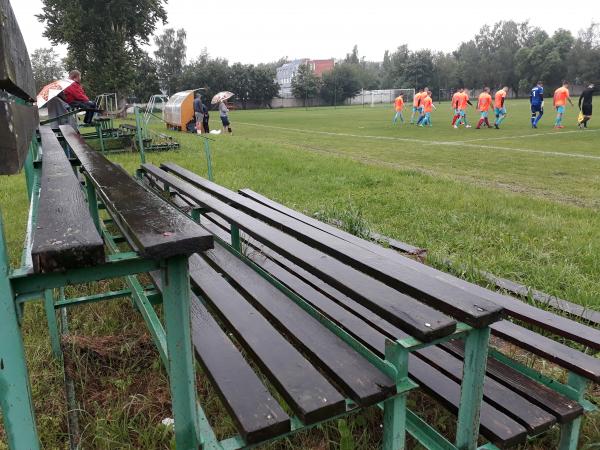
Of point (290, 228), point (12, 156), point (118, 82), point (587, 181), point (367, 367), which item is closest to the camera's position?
point (12, 156)

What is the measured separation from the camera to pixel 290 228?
248 centimetres

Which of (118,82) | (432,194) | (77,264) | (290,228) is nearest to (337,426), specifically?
(290,228)

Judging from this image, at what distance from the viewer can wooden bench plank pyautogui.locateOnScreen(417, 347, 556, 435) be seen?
1642 millimetres

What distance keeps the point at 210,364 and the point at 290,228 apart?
92cm

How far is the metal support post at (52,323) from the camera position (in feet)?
8.31

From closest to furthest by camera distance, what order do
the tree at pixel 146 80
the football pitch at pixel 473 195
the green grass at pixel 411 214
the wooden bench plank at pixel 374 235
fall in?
the green grass at pixel 411 214 → the wooden bench plank at pixel 374 235 → the football pitch at pixel 473 195 → the tree at pixel 146 80

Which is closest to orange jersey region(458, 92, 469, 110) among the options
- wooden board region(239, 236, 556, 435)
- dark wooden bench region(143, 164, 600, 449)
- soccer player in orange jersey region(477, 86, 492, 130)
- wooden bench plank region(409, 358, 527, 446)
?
soccer player in orange jersey region(477, 86, 492, 130)

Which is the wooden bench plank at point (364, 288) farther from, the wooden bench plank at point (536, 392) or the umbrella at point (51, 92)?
the umbrella at point (51, 92)

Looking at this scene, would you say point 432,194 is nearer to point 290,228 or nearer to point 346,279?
point 290,228

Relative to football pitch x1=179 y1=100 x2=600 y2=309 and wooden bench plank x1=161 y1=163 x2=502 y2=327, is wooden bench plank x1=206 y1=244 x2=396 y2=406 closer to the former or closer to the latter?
wooden bench plank x1=161 y1=163 x2=502 y2=327

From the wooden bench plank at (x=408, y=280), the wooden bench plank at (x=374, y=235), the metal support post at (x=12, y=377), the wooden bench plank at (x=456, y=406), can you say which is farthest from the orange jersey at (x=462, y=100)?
the metal support post at (x=12, y=377)

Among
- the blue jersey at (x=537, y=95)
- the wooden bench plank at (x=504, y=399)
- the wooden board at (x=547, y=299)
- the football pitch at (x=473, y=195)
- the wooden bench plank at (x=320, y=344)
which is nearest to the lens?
the wooden bench plank at (x=320, y=344)

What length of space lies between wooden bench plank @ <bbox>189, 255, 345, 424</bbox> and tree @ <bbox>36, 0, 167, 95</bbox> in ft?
98.3

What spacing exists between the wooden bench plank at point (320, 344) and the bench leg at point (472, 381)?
229 mm
